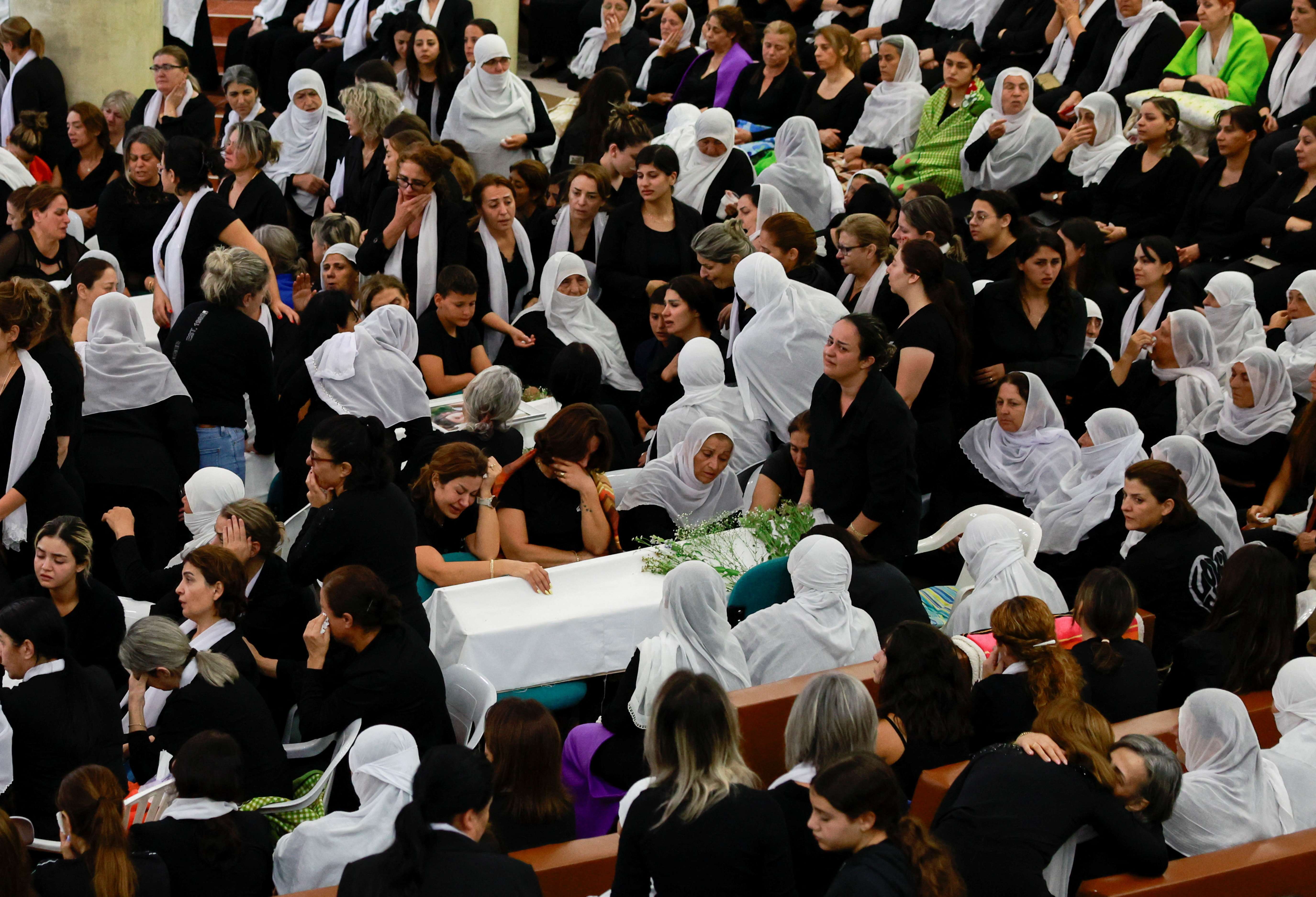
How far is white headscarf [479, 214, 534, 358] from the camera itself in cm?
719

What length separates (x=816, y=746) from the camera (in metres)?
3.48

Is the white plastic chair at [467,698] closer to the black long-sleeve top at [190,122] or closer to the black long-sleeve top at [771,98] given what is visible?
the black long-sleeve top at [771,98]

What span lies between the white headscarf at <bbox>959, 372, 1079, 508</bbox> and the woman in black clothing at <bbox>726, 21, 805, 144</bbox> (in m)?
3.43

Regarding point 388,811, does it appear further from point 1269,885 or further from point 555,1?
point 555,1

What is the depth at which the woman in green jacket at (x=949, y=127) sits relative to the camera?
8.84 meters

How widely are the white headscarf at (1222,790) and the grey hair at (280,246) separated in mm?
4771

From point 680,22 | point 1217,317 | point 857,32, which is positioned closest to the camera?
point 1217,317

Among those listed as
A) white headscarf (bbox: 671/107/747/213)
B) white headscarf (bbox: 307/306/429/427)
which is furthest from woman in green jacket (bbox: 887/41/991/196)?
white headscarf (bbox: 307/306/429/427)

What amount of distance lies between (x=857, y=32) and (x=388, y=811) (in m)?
8.55

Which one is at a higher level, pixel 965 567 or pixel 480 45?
pixel 480 45

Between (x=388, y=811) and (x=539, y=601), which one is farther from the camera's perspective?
(x=539, y=601)

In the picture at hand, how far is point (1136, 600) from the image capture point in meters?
4.61

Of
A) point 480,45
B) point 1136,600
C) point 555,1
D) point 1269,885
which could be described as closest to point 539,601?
point 1136,600

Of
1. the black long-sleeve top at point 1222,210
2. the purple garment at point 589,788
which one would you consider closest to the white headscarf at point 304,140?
the black long-sleeve top at point 1222,210
